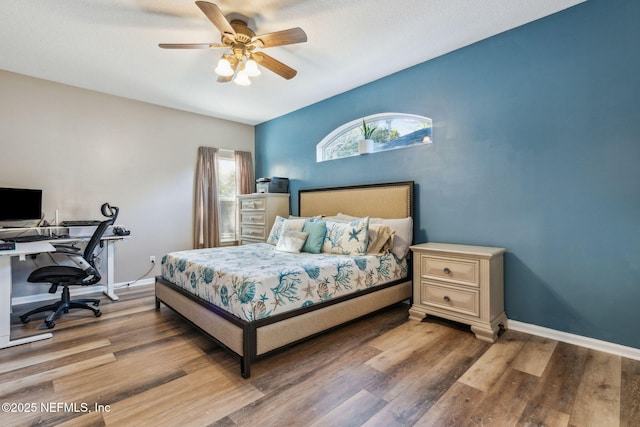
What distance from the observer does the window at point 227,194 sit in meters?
5.26

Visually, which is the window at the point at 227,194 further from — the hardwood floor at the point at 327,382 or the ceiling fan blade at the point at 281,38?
the ceiling fan blade at the point at 281,38

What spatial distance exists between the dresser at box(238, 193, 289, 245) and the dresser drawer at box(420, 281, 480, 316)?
8.52 feet

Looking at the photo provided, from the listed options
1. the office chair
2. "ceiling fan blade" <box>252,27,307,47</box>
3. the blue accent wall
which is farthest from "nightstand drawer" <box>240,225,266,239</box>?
"ceiling fan blade" <box>252,27,307,47</box>

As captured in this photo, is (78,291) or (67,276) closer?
(67,276)

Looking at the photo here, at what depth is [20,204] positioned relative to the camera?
3.28m

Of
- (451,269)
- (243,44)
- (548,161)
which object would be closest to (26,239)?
(243,44)

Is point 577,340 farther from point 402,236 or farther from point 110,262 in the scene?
point 110,262

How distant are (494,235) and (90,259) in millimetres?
4020

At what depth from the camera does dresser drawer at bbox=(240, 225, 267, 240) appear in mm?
4625

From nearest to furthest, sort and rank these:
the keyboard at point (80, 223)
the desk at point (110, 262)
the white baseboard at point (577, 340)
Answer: the white baseboard at point (577, 340)
the keyboard at point (80, 223)
the desk at point (110, 262)

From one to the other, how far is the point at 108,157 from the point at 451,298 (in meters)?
4.61

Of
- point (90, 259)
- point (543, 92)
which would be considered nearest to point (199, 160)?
point (90, 259)

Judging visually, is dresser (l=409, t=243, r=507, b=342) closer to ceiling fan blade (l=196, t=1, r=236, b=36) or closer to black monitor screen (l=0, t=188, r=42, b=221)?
ceiling fan blade (l=196, t=1, r=236, b=36)

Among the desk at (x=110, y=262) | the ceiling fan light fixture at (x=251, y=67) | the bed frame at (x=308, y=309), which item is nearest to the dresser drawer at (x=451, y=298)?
the bed frame at (x=308, y=309)
